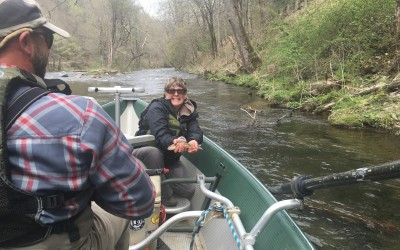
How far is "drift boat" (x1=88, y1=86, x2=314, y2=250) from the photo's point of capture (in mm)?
1829

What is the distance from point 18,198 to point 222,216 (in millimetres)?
1287

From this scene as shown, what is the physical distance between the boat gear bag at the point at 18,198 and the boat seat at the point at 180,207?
1.84 meters

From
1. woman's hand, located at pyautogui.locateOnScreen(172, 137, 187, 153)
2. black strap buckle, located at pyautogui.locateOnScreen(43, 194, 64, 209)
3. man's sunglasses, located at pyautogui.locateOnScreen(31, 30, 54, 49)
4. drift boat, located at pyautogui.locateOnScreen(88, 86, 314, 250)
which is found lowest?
drift boat, located at pyautogui.locateOnScreen(88, 86, 314, 250)

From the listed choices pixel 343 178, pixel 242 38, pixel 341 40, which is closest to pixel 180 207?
pixel 343 178

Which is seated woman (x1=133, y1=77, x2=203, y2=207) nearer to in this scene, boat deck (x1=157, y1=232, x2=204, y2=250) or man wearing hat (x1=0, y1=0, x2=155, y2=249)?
boat deck (x1=157, y1=232, x2=204, y2=250)

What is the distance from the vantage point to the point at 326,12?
1198cm

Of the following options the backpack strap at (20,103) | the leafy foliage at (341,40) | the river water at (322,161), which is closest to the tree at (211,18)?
the leafy foliage at (341,40)

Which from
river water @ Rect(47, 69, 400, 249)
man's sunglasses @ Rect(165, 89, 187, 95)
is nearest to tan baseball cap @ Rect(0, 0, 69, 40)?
man's sunglasses @ Rect(165, 89, 187, 95)

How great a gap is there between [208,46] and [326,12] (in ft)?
67.3

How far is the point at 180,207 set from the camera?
9.99ft

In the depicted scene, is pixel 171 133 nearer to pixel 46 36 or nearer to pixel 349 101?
pixel 46 36

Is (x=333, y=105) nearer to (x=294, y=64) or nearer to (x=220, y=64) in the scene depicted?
(x=294, y=64)

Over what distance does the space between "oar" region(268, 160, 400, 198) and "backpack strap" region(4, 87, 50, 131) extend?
3.51 ft

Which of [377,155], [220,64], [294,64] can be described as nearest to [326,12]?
[294,64]
